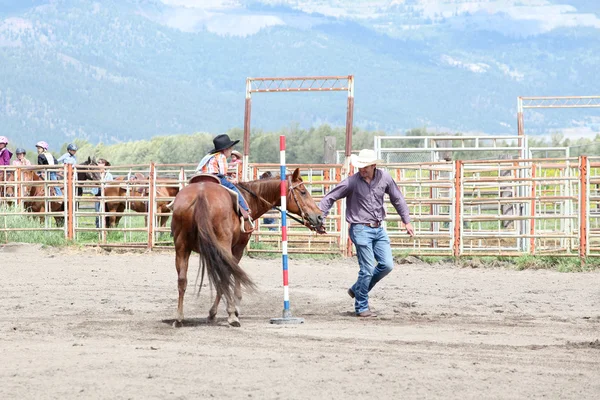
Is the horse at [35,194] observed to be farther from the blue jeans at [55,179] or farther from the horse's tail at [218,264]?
the horse's tail at [218,264]

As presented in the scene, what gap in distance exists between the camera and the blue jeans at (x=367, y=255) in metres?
11.0

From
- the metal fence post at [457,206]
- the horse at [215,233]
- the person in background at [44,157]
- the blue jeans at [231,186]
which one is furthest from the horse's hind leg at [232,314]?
the person in background at [44,157]

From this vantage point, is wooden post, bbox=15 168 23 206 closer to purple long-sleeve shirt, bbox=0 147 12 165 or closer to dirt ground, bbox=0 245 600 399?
purple long-sleeve shirt, bbox=0 147 12 165

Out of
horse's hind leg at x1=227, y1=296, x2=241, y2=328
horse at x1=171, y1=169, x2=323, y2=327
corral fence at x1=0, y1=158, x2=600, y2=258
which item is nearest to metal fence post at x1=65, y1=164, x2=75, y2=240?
corral fence at x1=0, y1=158, x2=600, y2=258

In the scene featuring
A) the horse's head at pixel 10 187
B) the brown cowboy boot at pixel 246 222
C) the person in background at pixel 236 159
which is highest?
the person in background at pixel 236 159

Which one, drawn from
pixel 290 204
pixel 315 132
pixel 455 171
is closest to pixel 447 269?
pixel 455 171

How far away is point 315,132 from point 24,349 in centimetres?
7610

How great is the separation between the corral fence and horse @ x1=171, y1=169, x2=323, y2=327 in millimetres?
4281

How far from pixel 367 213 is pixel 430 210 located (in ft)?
25.0

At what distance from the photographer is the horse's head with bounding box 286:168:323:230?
11.0 metres

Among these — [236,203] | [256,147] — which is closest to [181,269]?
[236,203]

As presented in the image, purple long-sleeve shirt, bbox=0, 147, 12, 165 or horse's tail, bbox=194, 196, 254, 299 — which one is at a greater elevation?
purple long-sleeve shirt, bbox=0, 147, 12, 165

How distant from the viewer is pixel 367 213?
11.0 meters

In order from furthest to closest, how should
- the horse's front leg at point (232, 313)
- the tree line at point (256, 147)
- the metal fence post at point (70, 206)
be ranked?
the tree line at point (256, 147) < the metal fence post at point (70, 206) < the horse's front leg at point (232, 313)
